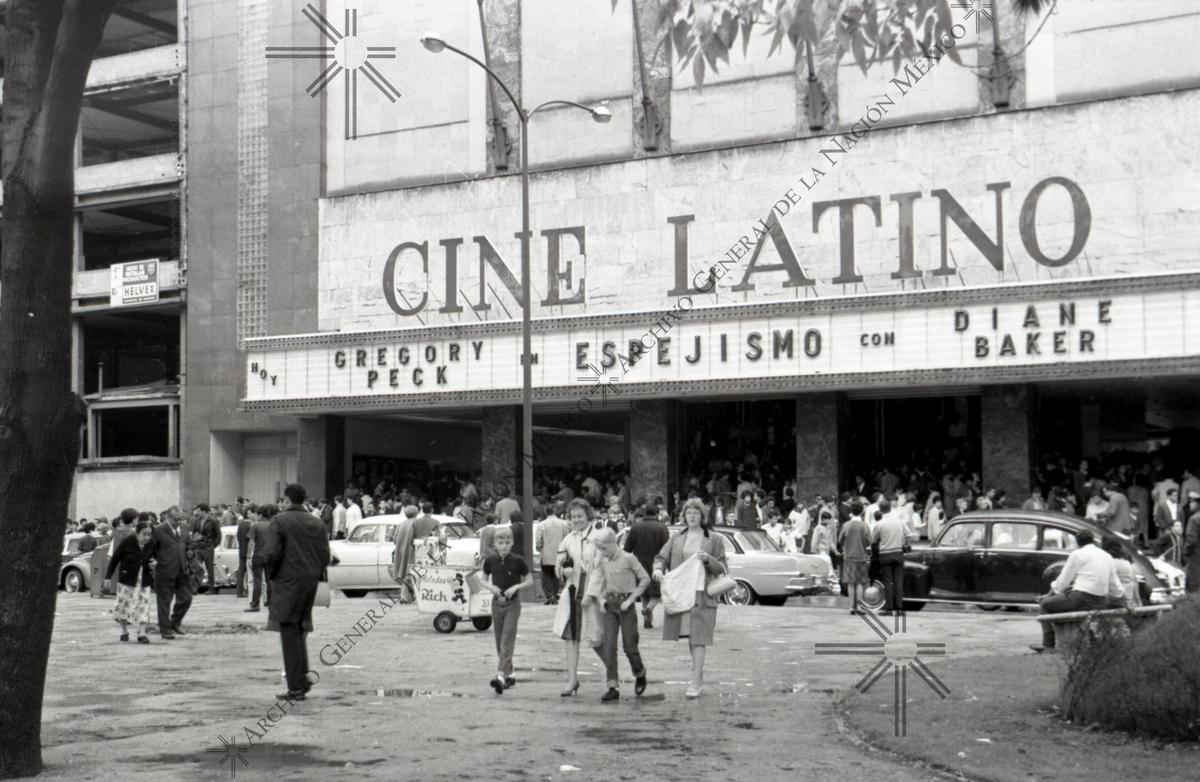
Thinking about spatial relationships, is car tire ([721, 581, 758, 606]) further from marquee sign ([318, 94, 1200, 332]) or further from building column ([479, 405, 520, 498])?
building column ([479, 405, 520, 498])

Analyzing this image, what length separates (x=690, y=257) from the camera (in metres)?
36.0

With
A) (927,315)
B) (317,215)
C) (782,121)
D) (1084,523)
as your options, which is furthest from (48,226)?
(317,215)

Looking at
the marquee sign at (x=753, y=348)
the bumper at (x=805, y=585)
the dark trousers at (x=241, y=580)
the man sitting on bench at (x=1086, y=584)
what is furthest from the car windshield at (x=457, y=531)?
the man sitting on bench at (x=1086, y=584)

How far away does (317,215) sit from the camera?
137 ft

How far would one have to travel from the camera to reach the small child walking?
13078 millimetres

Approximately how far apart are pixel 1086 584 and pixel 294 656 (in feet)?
25.5

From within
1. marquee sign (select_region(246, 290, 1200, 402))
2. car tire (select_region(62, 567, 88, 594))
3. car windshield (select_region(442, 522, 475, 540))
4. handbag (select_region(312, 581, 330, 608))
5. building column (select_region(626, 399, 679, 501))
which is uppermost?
marquee sign (select_region(246, 290, 1200, 402))

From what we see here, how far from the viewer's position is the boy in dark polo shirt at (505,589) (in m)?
13.4

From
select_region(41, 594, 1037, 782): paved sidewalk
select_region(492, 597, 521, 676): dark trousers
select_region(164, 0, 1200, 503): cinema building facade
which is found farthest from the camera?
select_region(164, 0, 1200, 503): cinema building facade

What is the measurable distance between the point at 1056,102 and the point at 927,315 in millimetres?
5350

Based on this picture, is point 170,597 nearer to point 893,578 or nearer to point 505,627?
point 505,627

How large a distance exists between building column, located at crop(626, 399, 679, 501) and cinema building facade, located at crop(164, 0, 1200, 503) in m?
0.06

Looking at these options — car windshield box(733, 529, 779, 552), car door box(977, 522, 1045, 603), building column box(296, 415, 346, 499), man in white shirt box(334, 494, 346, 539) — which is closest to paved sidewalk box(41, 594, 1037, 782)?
car door box(977, 522, 1045, 603)

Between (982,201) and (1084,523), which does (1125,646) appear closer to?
(1084,523)
